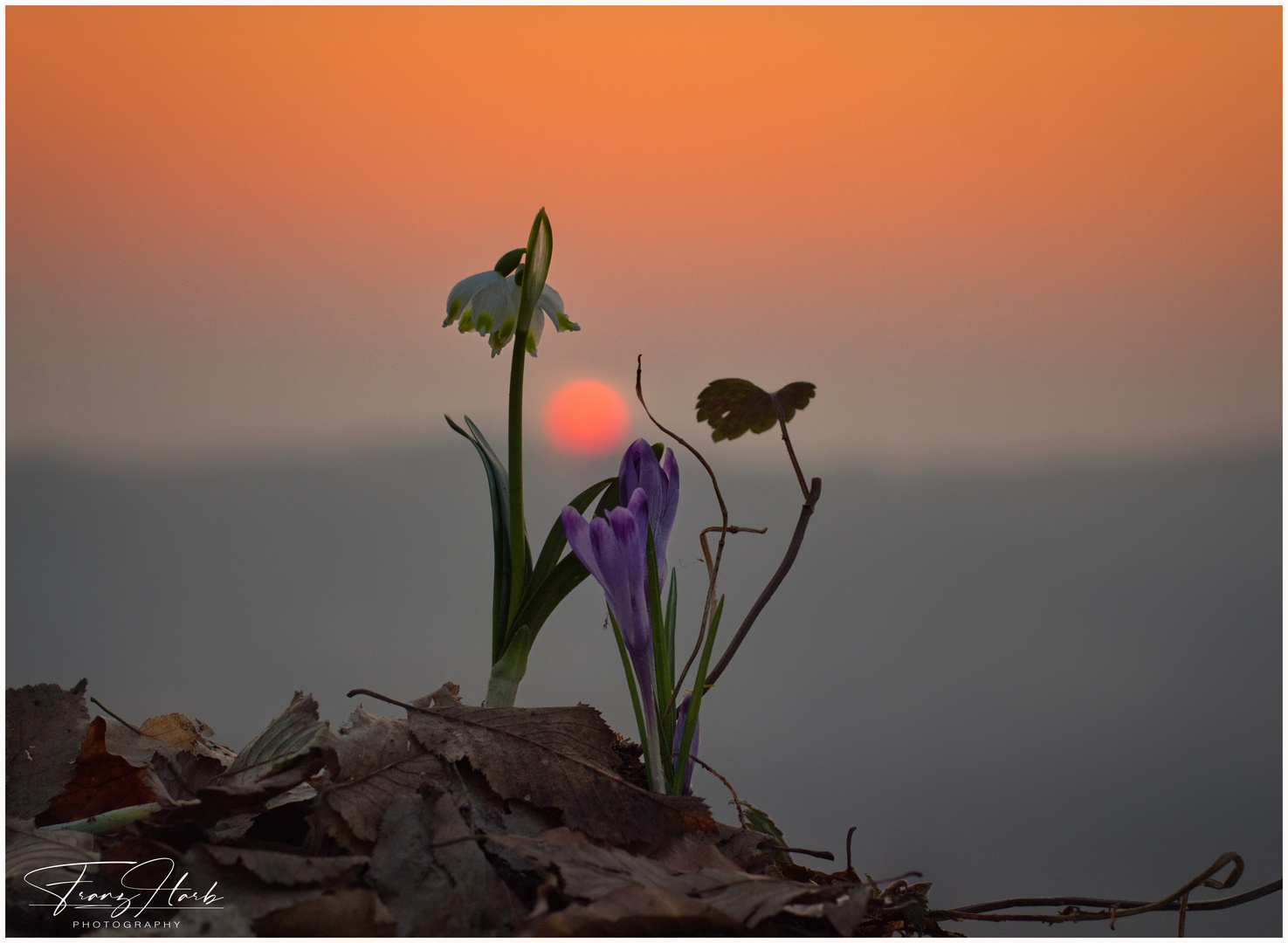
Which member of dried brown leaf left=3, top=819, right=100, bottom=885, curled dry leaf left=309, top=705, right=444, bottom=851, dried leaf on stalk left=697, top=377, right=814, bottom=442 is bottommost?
dried brown leaf left=3, top=819, right=100, bottom=885

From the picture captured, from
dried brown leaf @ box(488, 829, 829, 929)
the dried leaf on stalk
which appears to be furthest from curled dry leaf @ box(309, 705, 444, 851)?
the dried leaf on stalk

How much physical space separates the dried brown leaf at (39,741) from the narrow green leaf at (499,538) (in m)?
0.48

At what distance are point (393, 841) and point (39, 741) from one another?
0.47m

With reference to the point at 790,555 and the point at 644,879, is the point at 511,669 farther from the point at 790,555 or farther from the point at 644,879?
the point at 644,879

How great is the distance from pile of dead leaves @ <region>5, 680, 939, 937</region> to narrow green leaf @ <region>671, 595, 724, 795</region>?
0.06 metres

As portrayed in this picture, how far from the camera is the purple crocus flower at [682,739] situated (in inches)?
39.4

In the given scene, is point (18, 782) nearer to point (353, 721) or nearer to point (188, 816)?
point (188, 816)

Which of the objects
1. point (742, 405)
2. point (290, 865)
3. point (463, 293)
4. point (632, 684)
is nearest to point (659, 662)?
point (632, 684)

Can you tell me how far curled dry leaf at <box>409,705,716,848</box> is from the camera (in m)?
0.79

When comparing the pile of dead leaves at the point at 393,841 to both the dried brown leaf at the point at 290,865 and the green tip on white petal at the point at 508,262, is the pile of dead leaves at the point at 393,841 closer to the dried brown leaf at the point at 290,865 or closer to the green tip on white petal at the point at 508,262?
the dried brown leaf at the point at 290,865

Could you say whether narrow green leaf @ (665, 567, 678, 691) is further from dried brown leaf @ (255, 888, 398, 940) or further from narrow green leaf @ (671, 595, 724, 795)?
dried brown leaf @ (255, 888, 398, 940)

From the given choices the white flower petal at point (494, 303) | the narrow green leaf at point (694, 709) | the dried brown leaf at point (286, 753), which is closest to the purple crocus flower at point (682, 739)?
the narrow green leaf at point (694, 709)

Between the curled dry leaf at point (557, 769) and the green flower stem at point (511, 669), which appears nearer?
the curled dry leaf at point (557, 769)

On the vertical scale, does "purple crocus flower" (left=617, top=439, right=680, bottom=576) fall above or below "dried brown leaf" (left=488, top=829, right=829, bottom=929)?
above
